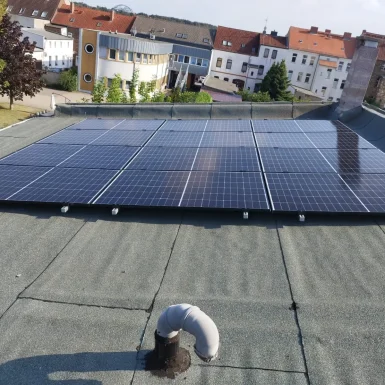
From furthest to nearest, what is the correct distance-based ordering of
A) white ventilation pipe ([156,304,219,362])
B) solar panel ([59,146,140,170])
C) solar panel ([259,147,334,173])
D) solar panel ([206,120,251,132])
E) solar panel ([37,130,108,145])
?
1. solar panel ([206,120,251,132])
2. solar panel ([37,130,108,145])
3. solar panel ([59,146,140,170])
4. solar panel ([259,147,334,173])
5. white ventilation pipe ([156,304,219,362])

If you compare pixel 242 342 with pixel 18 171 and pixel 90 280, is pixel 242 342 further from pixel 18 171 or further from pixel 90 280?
pixel 18 171

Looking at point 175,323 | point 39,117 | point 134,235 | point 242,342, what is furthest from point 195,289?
point 39,117

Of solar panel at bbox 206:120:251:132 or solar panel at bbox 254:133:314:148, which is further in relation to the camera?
solar panel at bbox 206:120:251:132

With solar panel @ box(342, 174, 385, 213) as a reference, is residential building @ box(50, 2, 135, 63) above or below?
above

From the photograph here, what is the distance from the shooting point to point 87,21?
7419cm

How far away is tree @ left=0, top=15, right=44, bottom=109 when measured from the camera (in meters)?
34.4

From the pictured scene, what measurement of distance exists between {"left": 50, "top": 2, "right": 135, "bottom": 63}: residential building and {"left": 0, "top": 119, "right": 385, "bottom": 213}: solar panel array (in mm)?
67703

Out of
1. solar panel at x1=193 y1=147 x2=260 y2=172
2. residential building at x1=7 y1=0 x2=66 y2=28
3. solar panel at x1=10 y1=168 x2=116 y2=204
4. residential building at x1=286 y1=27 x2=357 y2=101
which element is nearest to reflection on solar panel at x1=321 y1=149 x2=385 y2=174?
solar panel at x1=193 y1=147 x2=260 y2=172

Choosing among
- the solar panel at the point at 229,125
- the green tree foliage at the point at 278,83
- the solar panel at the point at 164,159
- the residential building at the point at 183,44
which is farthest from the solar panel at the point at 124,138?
the green tree foliage at the point at 278,83

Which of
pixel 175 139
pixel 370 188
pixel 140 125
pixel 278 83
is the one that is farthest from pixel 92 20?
pixel 370 188

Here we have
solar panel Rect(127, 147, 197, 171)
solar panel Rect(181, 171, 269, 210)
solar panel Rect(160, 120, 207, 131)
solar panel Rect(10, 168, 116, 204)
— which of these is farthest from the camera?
solar panel Rect(160, 120, 207, 131)

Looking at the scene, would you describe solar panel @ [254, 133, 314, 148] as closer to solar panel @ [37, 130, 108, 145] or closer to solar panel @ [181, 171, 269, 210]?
solar panel @ [181, 171, 269, 210]

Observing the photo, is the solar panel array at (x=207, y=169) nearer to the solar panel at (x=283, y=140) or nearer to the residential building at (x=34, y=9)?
the solar panel at (x=283, y=140)

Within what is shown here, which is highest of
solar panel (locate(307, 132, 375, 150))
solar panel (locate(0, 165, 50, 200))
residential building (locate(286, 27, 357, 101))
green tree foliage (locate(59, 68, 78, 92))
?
residential building (locate(286, 27, 357, 101))
